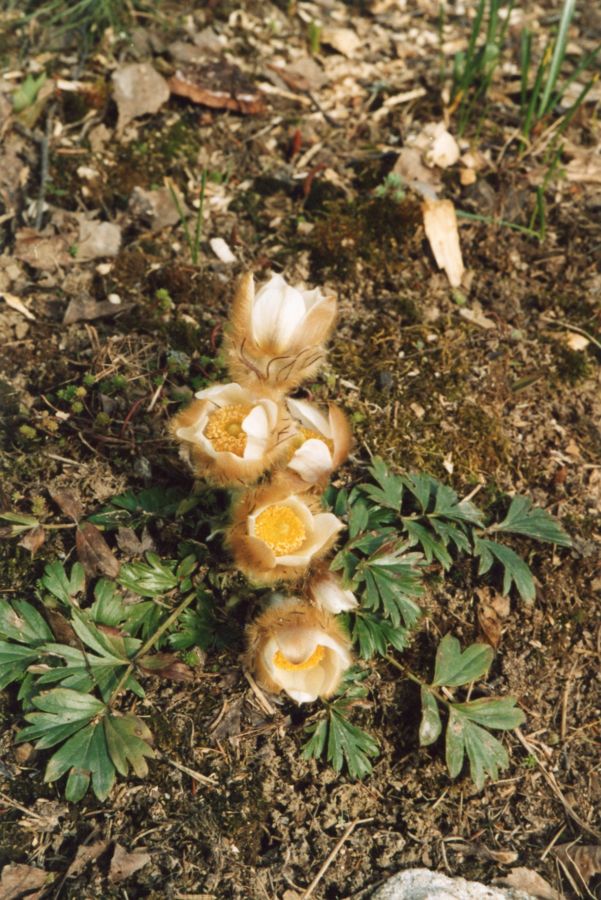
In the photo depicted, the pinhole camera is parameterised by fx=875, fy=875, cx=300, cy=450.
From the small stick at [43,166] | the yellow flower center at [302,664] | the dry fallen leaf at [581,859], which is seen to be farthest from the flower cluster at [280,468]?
the small stick at [43,166]

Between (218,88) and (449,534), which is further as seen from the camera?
(218,88)

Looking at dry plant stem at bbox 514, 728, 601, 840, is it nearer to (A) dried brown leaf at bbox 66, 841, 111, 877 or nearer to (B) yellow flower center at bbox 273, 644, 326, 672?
(B) yellow flower center at bbox 273, 644, 326, 672

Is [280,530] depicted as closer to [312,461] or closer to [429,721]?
[312,461]

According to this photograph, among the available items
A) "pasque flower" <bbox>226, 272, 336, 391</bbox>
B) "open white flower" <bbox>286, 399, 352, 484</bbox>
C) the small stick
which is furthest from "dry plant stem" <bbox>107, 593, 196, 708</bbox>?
the small stick

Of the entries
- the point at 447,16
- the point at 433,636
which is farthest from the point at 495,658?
the point at 447,16

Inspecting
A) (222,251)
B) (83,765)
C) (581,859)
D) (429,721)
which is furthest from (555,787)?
(222,251)

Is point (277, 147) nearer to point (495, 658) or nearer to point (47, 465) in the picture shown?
point (47, 465)
